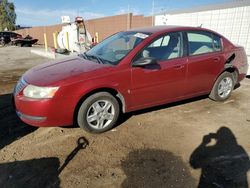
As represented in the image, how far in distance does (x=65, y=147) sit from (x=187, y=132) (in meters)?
1.95

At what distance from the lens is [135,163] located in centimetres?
328

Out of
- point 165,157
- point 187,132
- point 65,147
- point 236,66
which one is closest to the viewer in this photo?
point 165,157

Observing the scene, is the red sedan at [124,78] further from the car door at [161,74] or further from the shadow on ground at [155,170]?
the shadow on ground at [155,170]

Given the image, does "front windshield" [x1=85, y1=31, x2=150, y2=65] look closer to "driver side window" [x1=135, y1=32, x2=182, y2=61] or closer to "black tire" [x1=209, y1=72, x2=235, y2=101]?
"driver side window" [x1=135, y1=32, x2=182, y2=61]

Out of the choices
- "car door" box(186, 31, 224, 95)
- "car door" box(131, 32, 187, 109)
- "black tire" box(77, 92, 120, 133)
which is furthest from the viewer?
"car door" box(186, 31, 224, 95)

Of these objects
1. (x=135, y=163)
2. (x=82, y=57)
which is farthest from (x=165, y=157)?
(x=82, y=57)

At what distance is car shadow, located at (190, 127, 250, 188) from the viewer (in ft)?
9.56

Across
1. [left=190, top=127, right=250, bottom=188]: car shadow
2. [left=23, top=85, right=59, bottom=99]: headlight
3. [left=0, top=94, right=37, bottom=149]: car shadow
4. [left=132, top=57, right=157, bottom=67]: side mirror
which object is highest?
[left=132, top=57, right=157, bottom=67]: side mirror

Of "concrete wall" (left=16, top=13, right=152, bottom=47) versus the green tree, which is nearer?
"concrete wall" (left=16, top=13, right=152, bottom=47)

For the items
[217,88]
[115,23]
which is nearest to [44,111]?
[217,88]

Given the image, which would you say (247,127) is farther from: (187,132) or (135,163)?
(135,163)

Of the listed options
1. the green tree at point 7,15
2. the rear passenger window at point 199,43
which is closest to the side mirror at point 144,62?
the rear passenger window at point 199,43

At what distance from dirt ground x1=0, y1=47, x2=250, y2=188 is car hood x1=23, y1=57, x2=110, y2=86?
36.0 inches

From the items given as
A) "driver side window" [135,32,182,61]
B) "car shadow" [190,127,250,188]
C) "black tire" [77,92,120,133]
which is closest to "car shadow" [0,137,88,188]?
"black tire" [77,92,120,133]
